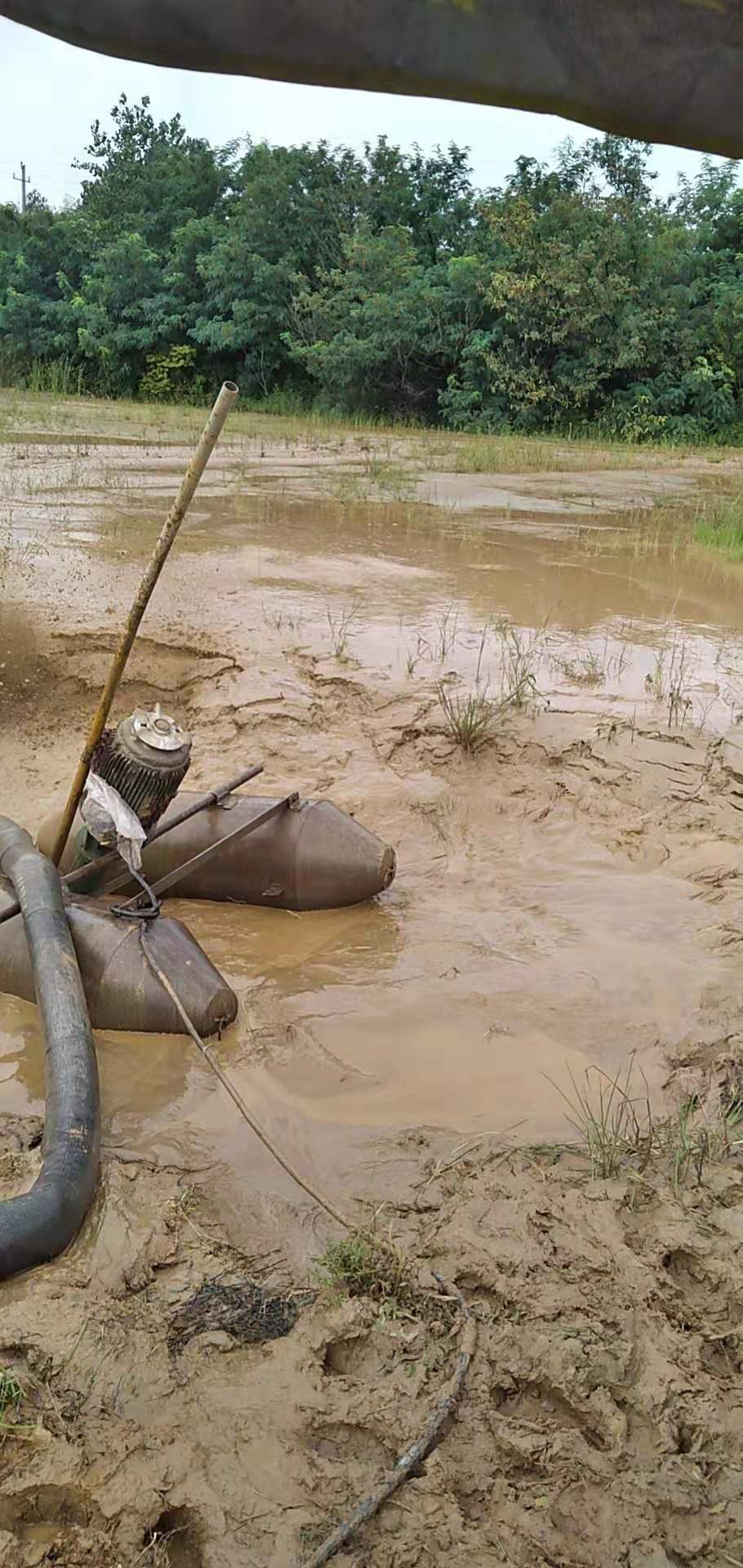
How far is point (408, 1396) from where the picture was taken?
205cm

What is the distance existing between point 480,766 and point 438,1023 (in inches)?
70.5

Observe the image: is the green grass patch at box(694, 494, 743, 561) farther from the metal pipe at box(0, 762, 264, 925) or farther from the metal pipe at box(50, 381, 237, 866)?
the metal pipe at box(50, 381, 237, 866)

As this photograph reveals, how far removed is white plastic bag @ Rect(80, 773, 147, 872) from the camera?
11.0 ft

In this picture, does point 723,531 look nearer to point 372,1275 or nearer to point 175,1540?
point 372,1275

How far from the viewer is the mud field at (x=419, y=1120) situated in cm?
189

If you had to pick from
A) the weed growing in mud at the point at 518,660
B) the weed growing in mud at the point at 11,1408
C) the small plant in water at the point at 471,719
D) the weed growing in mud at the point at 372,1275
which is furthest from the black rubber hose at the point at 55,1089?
the weed growing in mud at the point at 518,660

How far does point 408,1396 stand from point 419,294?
73.8ft

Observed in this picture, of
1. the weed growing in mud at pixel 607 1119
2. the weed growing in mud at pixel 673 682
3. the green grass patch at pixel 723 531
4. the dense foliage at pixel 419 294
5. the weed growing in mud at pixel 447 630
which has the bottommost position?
the weed growing in mud at pixel 607 1119

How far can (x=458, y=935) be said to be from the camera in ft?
13.2

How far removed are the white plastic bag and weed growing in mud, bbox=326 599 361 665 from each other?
8.83ft

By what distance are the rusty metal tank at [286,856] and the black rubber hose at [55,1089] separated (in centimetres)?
60

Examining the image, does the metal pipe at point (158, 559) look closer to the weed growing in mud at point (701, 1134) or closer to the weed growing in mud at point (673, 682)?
the weed growing in mud at point (701, 1134)

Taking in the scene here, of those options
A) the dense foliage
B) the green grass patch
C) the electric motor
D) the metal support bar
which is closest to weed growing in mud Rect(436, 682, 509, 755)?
the metal support bar

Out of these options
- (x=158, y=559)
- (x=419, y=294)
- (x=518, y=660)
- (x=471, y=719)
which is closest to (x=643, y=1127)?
(x=158, y=559)
